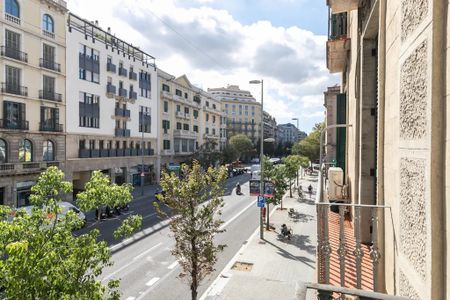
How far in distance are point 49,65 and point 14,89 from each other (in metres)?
4.72

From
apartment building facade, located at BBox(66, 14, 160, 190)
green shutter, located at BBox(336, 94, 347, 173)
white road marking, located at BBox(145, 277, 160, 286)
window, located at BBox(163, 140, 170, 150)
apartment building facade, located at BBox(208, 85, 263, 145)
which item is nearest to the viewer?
green shutter, located at BBox(336, 94, 347, 173)

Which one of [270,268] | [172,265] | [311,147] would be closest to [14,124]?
[172,265]

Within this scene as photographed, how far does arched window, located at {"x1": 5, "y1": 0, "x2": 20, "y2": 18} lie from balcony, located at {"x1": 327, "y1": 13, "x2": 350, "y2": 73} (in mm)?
27965

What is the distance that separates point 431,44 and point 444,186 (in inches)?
51.2

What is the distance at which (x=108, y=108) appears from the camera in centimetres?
4003

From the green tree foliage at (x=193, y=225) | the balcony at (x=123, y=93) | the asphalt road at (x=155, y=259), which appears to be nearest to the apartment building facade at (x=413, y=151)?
the green tree foliage at (x=193, y=225)

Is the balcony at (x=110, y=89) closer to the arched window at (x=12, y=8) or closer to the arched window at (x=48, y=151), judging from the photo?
the arched window at (x=48, y=151)

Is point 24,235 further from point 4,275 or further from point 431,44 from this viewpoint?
point 431,44

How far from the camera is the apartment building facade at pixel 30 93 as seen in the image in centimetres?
2706

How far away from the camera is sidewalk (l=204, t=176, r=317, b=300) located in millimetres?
14195

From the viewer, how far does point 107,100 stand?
3978 centimetres

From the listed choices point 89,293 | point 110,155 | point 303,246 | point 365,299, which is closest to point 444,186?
point 365,299

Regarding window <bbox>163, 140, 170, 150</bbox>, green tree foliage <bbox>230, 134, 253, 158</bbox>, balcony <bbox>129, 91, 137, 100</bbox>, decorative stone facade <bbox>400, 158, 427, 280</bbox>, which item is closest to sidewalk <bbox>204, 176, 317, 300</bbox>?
decorative stone facade <bbox>400, 158, 427, 280</bbox>

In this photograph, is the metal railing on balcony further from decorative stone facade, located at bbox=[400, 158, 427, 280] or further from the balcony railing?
the balcony railing
